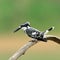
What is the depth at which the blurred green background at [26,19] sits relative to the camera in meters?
11.1

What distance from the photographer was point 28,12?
1270 cm

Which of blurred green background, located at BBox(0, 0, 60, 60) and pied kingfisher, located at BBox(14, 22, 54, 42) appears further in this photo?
blurred green background, located at BBox(0, 0, 60, 60)

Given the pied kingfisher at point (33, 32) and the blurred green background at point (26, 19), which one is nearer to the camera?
the pied kingfisher at point (33, 32)

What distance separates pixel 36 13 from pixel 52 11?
0.48m

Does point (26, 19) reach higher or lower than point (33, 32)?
higher

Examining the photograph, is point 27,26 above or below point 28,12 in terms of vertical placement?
below

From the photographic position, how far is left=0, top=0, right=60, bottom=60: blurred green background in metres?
11.1

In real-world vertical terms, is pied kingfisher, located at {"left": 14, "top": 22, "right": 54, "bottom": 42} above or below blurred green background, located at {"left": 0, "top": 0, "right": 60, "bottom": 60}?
below

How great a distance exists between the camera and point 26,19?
39.3 feet

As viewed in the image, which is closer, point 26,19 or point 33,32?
point 33,32

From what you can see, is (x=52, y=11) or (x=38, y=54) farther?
(x=52, y=11)

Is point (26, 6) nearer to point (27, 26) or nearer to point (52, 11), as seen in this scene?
point (52, 11)

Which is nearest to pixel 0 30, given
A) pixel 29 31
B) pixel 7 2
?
pixel 7 2

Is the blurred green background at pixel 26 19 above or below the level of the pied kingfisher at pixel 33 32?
above
